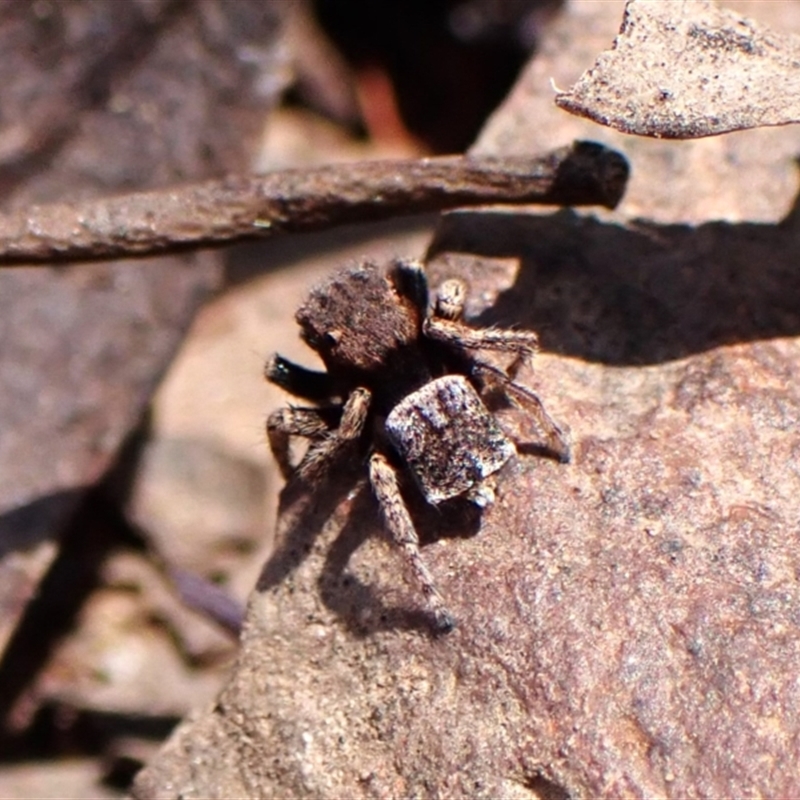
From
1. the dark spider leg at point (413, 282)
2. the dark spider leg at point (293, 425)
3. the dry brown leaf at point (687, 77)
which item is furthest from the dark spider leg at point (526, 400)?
the dry brown leaf at point (687, 77)

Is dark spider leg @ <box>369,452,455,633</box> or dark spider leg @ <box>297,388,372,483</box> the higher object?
dark spider leg @ <box>297,388,372,483</box>

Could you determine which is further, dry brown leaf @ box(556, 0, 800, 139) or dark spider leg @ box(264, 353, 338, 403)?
dark spider leg @ box(264, 353, 338, 403)

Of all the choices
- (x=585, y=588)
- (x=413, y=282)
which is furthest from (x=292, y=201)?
(x=585, y=588)

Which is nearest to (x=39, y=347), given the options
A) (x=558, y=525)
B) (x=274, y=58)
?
(x=274, y=58)

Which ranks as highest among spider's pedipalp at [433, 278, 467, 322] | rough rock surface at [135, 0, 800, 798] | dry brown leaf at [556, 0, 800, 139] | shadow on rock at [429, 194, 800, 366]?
dry brown leaf at [556, 0, 800, 139]

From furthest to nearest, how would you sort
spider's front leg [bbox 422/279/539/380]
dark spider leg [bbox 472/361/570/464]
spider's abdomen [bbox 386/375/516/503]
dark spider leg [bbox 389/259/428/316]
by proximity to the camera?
dark spider leg [bbox 389/259/428/316] < spider's front leg [bbox 422/279/539/380] < dark spider leg [bbox 472/361/570/464] < spider's abdomen [bbox 386/375/516/503]

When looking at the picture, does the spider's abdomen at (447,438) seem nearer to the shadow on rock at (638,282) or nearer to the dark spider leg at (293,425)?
the dark spider leg at (293,425)

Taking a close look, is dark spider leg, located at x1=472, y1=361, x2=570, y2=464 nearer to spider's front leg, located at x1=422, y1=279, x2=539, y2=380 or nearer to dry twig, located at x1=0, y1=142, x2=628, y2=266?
spider's front leg, located at x1=422, y1=279, x2=539, y2=380

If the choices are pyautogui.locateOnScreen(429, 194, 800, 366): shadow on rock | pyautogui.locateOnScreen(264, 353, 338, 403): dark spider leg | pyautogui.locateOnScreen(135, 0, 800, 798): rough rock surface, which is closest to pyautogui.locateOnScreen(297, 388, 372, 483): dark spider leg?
pyautogui.locateOnScreen(135, 0, 800, 798): rough rock surface
